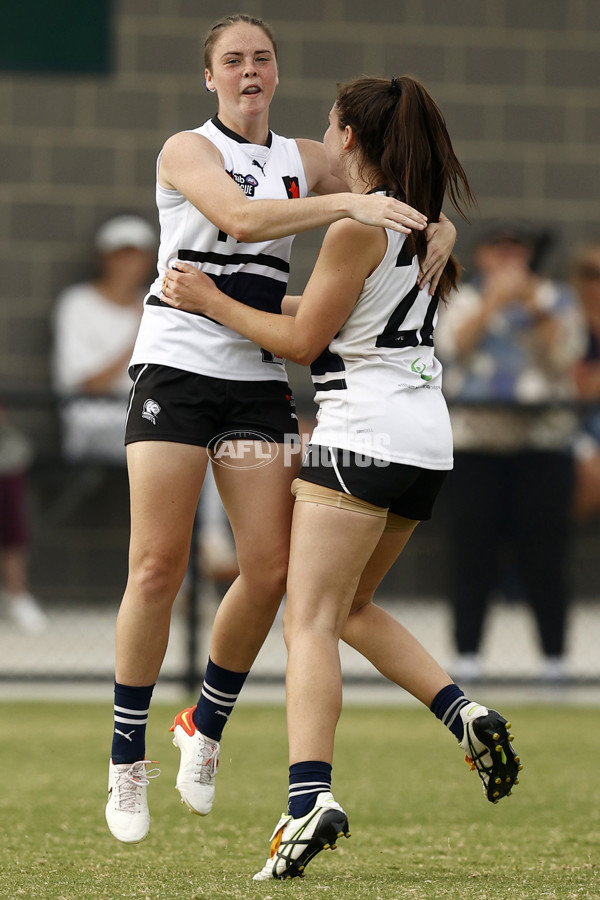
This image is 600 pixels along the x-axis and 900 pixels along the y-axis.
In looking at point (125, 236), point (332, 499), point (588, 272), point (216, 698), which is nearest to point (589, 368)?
point (588, 272)

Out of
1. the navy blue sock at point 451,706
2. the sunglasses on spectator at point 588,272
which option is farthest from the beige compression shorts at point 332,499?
the sunglasses on spectator at point 588,272

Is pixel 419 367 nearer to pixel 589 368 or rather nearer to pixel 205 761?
pixel 205 761

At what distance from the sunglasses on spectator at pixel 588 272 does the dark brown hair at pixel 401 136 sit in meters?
5.75

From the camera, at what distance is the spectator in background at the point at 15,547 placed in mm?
7527

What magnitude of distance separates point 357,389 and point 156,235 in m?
5.92

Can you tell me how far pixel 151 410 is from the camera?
3498 mm

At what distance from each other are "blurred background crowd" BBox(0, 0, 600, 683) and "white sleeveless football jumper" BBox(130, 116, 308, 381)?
11.3 ft

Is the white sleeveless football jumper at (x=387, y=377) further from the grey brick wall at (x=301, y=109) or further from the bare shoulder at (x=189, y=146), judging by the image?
the grey brick wall at (x=301, y=109)

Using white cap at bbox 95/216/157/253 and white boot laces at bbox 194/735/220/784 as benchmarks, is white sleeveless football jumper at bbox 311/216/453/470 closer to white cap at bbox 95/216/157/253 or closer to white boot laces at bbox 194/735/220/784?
white boot laces at bbox 194/735/220/784

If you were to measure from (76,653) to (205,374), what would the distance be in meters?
3.88

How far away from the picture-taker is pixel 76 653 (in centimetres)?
708

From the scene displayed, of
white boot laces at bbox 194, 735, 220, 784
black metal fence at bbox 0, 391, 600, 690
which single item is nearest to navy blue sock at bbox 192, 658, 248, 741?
white boot laces at bbox 194, 735, 220, 784

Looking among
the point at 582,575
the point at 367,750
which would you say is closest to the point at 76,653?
the point at 367,750

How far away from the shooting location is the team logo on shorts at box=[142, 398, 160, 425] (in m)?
3.49
